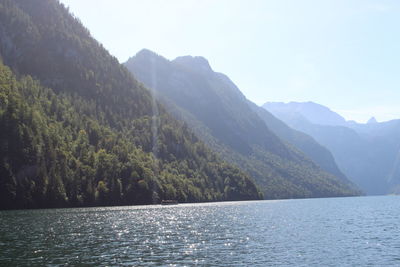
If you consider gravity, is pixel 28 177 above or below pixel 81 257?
above

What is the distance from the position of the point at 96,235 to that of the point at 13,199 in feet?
315

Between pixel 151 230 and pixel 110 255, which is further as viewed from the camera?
pixel 151 230

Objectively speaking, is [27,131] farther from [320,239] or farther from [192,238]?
[320,239]

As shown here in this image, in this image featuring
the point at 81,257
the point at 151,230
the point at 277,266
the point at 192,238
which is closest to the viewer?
the point at 277,266

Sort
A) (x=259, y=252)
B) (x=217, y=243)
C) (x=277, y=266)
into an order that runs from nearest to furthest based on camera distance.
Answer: (x=277, y=266) → (x=259, y=252) → (x=217, y=243)

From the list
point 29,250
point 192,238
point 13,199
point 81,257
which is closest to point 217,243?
point 192,238

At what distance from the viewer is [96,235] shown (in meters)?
80.2

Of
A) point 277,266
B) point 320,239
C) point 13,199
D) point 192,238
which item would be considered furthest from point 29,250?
point 13,199

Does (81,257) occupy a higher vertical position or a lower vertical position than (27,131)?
lower

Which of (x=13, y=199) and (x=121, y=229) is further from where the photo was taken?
(x=13, y=199)

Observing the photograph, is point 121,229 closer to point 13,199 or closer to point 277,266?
point 277,266

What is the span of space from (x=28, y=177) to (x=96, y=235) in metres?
104

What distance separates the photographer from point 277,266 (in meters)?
53.0

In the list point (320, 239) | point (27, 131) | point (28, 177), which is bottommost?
point (320, 239)
